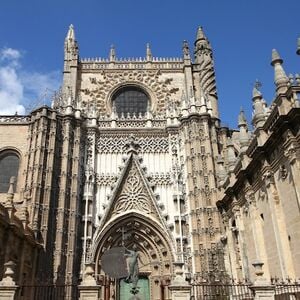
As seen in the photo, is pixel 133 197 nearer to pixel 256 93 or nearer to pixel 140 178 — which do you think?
pixel 140 178

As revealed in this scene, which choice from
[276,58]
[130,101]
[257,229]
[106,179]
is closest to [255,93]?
[276,58]

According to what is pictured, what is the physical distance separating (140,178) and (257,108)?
9173mm

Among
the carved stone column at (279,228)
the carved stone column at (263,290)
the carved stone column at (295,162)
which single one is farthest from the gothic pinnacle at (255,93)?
the carved stone column at (263,290)

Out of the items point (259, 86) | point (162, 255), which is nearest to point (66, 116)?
point (162, 255)

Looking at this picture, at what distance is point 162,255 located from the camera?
829 inches

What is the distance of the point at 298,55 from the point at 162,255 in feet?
42.3

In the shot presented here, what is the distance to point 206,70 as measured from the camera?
84.7ft

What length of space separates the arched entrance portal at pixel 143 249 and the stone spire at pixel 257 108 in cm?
879

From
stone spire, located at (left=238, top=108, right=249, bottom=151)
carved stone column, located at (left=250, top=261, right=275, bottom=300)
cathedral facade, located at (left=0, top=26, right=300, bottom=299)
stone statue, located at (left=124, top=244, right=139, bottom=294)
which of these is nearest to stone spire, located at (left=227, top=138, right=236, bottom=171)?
cathedral facade, located at (left=0, top=26, right=300, bottom=299)

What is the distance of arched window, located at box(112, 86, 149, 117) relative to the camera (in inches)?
1024

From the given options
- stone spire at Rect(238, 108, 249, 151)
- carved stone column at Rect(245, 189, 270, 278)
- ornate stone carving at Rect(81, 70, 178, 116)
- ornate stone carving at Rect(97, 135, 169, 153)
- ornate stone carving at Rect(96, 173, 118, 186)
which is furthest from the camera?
ornate stone carving at Rect(81, 70, 178, 116)

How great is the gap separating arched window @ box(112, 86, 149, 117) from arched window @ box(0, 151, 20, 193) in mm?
7450

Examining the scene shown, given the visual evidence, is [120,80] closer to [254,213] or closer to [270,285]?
[254,213]

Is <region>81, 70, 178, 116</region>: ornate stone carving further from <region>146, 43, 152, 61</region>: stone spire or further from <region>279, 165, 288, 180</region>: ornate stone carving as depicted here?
<region>279, 165, 288, 180</region>: ornate stone carving
